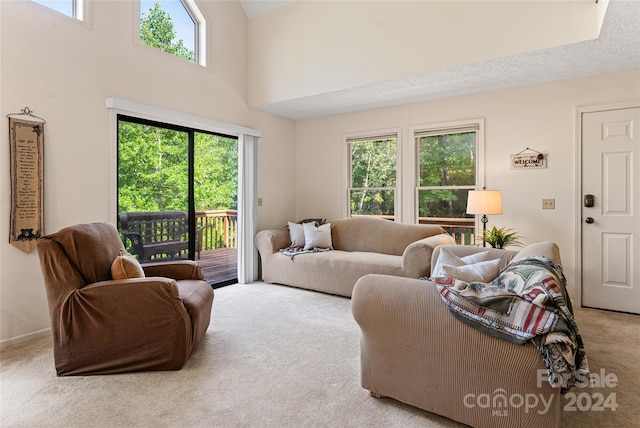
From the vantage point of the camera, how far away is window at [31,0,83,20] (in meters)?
2.91

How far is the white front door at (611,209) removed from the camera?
340 centimetres

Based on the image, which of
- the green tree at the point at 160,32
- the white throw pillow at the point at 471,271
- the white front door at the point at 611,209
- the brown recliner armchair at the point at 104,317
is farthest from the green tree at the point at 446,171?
the brown recliner armchair at the point at 104,317

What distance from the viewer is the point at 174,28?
393cm

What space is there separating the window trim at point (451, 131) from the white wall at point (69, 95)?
2780 mm

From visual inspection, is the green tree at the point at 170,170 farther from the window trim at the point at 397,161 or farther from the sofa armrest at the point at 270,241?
the window trim at the point at 397,161

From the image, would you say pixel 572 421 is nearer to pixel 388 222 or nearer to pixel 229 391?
pixel 229 391

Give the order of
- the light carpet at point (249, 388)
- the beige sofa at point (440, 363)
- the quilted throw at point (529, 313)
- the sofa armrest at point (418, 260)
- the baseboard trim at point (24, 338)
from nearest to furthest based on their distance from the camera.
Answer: the quilted throw at point (529, 313) → the beige sofa at point (440, 363) → the light carpet at point (249, 388) → the baseboard trim at point (24, 338) → the sofa armrest at point (418, 260)

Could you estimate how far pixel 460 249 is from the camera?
2.87 metres

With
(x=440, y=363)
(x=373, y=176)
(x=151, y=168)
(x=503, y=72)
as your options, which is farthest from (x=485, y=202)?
(x=151, y=168)

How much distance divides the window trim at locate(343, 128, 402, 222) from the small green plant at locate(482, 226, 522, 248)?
Result: 1184 millimetres

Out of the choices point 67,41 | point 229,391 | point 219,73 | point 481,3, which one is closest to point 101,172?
point 67,41

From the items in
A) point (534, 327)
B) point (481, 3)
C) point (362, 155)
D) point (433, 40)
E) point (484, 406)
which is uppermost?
point (481, 3)

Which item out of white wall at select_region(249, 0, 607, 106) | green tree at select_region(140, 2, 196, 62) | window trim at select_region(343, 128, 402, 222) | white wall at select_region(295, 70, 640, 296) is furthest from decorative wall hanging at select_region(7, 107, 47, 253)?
white wall at select_region(295, 70, 640, 296)

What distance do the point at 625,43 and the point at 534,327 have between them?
2829 millimetres
